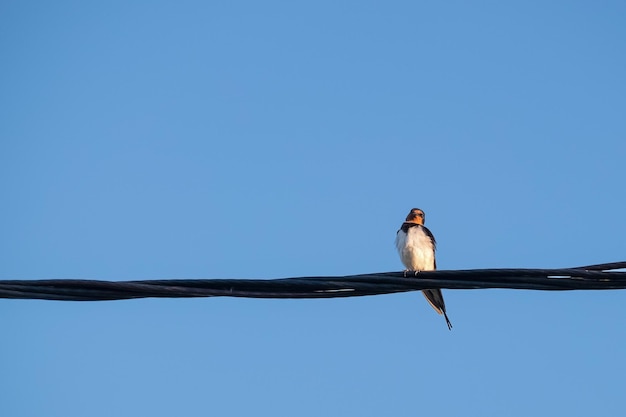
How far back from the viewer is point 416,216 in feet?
35.6

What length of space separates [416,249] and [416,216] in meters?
0.92

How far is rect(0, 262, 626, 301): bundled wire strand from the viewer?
4.76m

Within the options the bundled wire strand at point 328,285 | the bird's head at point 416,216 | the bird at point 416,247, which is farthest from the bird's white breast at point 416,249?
the bundled wire strand at point 328,285

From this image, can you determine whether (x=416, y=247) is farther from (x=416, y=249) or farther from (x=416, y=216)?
(x=416, y=216)

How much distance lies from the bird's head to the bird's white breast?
57 cm

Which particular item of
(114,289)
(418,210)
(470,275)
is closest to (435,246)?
(418,210)

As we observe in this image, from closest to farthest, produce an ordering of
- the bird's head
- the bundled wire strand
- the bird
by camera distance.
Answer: the bundled wire strand < the bird < the bird's head

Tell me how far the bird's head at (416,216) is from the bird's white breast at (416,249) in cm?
57

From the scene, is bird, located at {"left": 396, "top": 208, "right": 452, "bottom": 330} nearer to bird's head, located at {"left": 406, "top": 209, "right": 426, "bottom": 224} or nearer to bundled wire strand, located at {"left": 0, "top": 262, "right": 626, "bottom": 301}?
bird's head, located at {"left": 406, "top": 209, "right": 426, "bottom": 224}

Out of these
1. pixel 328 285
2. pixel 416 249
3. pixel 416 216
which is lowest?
pixel 328 285

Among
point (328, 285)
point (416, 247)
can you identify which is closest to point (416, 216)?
point (416, 247)

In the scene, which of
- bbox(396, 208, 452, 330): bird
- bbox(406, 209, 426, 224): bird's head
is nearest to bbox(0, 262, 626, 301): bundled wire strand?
bbox(396, 208, 452, 330): bird

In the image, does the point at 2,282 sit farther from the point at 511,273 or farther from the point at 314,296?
the point at 511,273

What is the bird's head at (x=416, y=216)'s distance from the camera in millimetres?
10836
